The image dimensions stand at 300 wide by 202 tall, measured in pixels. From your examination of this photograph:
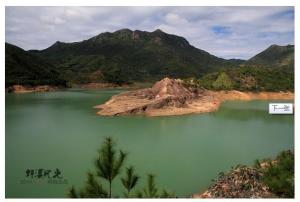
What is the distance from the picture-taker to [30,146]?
948 centimetres

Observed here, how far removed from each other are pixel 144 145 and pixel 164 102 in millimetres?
7630

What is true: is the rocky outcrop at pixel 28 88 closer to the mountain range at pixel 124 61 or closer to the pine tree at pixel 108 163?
the mountain range at pixel 124 61

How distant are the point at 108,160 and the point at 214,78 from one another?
888 inches

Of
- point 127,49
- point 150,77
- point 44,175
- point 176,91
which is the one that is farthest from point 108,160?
point 127,49

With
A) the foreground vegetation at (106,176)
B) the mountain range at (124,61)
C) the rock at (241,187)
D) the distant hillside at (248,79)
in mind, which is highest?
the mountain range at (124,61)

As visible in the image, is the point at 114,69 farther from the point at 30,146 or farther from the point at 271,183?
the point at 271,183

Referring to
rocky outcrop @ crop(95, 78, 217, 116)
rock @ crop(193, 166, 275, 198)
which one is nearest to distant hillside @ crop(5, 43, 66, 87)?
rocky outcrop @ crop(95, 78, 217, 116)

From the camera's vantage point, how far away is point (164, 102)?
17734 millimetres

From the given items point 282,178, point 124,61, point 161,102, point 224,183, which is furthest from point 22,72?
point 282,178

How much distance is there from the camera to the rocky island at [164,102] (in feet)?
55.7

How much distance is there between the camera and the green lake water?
733 cm

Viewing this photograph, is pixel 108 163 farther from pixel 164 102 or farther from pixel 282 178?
pixel 164 102

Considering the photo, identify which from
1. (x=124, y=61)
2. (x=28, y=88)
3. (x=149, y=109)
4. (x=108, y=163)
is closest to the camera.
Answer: (x=108, y=163)

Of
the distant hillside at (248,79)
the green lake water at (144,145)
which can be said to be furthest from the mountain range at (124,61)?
the green lake water at (144,145)
